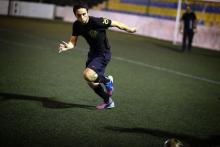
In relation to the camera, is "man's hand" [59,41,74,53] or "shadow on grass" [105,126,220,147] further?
"man's hand" [59,41,74,53]

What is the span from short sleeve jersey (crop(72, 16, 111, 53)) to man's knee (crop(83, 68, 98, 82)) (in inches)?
18.0

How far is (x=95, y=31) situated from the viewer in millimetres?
7012

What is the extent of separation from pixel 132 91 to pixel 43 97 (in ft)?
7.03

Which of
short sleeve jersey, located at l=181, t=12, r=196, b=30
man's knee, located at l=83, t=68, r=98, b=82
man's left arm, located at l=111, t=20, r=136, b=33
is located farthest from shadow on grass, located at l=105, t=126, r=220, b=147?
short sleeve jersey, located at l=181, t=12, r=196, b=30

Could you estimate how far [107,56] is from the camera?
727 cm

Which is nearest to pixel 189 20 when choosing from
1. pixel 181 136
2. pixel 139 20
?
pixel 139 20

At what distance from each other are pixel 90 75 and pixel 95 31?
0.77 m

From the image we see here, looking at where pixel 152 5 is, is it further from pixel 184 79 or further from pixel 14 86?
pixel 14 86

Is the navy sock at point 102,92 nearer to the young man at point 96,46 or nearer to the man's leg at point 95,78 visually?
the young man at point 96,46

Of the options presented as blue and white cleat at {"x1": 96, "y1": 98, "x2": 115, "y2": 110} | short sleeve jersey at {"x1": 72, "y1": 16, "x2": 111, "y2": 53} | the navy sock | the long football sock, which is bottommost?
blue and white cleat at {"x1": 96, "y1": 98, "x2": 115, "y2": 110}

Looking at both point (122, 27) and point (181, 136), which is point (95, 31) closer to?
point (122, 27)

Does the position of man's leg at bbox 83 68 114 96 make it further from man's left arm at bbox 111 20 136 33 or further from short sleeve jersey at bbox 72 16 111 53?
man's left arm at bbox 111 20 136 33

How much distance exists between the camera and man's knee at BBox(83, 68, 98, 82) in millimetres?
6895

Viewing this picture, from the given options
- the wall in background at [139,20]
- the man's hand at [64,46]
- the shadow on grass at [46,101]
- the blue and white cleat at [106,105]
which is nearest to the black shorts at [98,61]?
the man's hand at [64,46]
